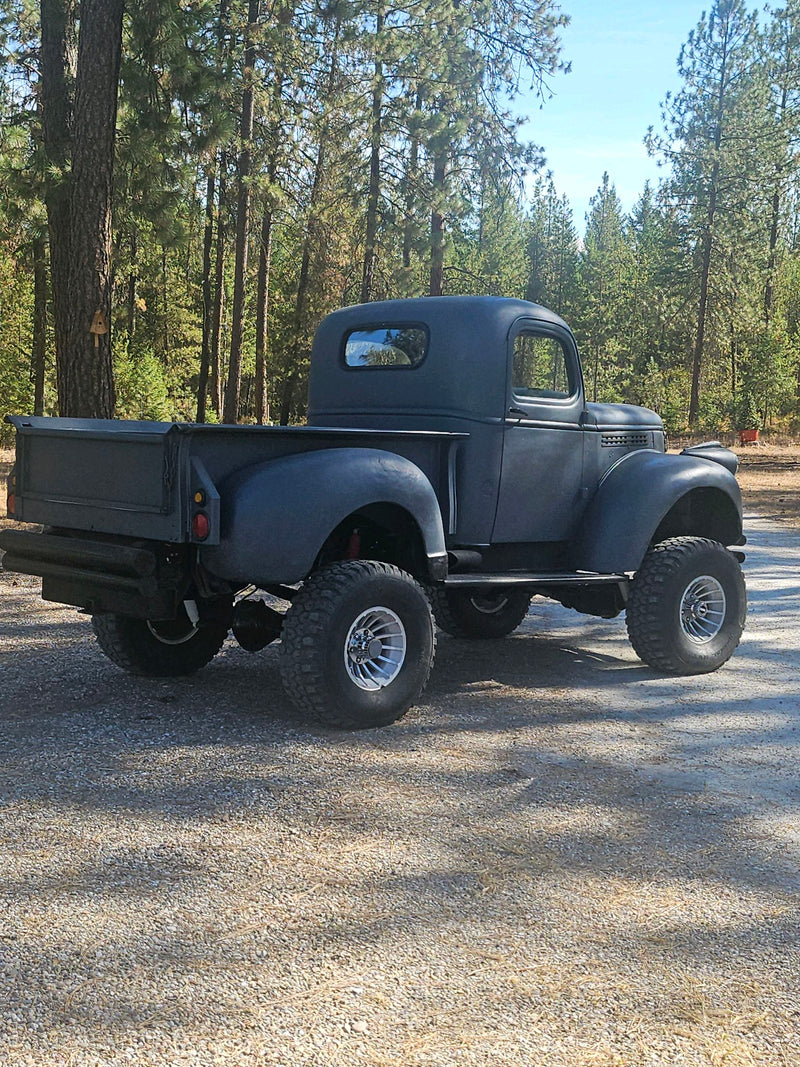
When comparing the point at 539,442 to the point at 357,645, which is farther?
the point at 539,442

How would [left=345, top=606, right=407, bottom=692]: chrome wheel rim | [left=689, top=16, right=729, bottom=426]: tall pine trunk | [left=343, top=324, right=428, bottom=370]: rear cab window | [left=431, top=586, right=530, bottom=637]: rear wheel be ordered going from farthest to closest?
[left=689, top=16, right=729, bottom=426]: tall pine trunk, [left=431, top=586, right=530, bottom=637]: rear wheel, [left=343, top=324, right=428, bottom=370]: rear cab window, [left=345, top=606, right=407, bottom=692]: chrome wheel rim

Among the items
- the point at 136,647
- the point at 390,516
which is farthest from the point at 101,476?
the point at 390,516

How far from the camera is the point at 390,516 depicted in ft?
19.7

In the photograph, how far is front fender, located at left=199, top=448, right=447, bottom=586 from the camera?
5254mm

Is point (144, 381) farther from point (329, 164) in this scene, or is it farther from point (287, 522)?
point (287, 522)

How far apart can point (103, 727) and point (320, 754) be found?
1.15 meters

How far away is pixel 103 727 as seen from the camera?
18.3 ft

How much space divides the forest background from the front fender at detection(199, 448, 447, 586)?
6.51 metres

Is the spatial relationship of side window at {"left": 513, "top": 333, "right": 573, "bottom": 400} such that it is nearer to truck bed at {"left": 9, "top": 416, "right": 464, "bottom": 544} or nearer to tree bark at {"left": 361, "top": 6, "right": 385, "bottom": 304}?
truck bed at {"left": 9, "top": 416, "right": 464, "bottom": 544}

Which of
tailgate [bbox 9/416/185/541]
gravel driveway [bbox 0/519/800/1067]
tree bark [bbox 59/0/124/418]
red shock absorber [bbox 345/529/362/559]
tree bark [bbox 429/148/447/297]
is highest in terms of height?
tree bark [bbox 429/148/447/297]

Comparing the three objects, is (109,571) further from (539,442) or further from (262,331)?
(262,331)

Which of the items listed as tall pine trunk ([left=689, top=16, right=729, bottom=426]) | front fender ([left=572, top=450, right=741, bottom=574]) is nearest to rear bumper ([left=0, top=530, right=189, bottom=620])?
front fender ([left=572, top=450, right=741, bottom=574])

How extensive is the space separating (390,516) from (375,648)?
73cm

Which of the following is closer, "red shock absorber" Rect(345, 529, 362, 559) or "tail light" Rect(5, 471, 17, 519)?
"red shock absorber" Rect(345, 529, 362, 559)
